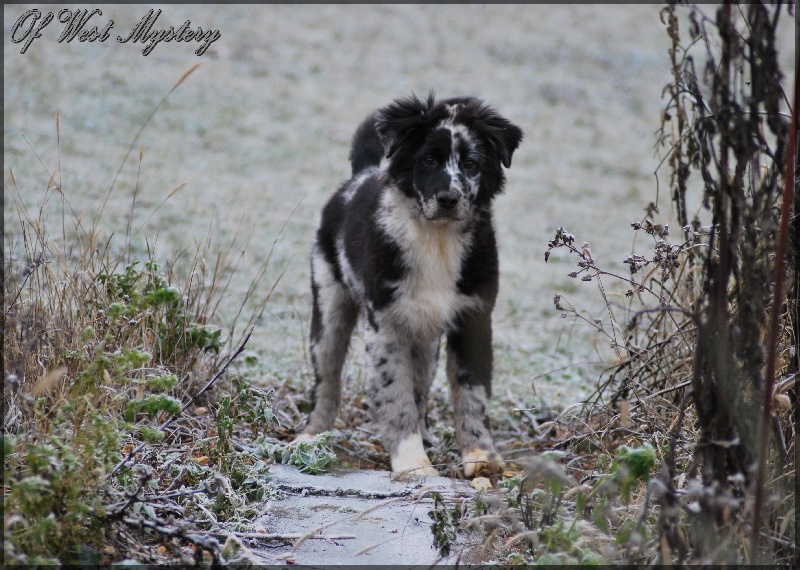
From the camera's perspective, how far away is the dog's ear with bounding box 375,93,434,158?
4.56 meters

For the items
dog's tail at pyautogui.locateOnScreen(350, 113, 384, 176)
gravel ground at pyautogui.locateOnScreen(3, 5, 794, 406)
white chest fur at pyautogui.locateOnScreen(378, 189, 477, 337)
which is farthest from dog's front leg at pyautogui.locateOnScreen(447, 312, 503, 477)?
dog's tail at pyautogui.locateOnScreen(350, 113, 384, 176)

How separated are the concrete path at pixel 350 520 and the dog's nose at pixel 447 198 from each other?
1249mm

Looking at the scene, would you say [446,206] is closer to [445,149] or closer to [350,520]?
[445,149]

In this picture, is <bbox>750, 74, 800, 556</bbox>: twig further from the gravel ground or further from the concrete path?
the gravel ground

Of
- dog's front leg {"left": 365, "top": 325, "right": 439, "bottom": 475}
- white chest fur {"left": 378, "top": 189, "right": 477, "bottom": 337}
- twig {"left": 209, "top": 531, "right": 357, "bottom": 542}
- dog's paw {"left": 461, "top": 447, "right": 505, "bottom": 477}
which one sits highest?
white chest fur {"left": 378, "top": 189, "right": 477, "bottom": 337}

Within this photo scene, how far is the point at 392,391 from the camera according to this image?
4609 mm

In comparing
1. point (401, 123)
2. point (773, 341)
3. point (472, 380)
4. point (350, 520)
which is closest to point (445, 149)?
point (401, 123)

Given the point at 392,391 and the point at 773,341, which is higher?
the point at 773,341

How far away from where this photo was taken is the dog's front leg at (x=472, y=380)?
4.63m

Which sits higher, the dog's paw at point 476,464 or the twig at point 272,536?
the dog's paw at point 476,464

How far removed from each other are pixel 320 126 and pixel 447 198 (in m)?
8.46

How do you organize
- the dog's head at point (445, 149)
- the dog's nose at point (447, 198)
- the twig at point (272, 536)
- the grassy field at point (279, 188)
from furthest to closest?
the dog's head at point (445, 149) → the dog's nose at point (447, 198) → the grassy field at point (279, 188) → the twig at point (272, 536)

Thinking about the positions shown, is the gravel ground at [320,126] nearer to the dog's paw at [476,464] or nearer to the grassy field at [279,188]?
the grassy field at [279,188]

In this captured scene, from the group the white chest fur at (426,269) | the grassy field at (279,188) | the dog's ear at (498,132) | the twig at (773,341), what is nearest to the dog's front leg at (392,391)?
the white chest fur at (426,269)
